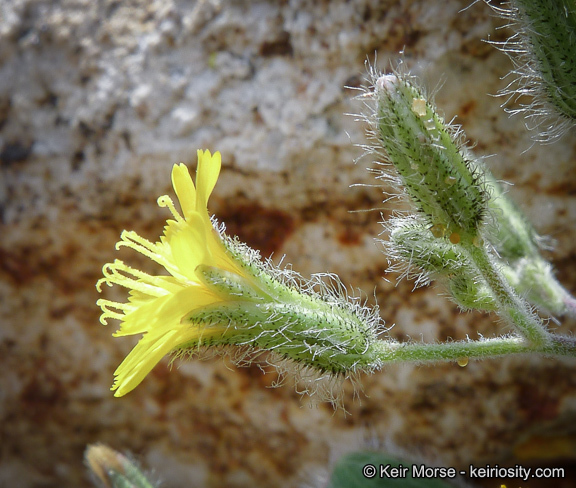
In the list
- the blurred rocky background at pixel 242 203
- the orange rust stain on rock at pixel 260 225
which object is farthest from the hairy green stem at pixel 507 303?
the orange rust stain on rock at pixel 260 225

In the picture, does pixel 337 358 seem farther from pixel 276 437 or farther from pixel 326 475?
pixel 276 437

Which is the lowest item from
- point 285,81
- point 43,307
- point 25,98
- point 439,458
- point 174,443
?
point 439,458

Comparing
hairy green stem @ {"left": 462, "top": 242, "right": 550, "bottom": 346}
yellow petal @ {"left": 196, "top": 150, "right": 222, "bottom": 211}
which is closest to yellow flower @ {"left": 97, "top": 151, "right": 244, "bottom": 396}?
yellow petal @ {"left": 196, "top": 150, "right": 222, "bottom": 211}

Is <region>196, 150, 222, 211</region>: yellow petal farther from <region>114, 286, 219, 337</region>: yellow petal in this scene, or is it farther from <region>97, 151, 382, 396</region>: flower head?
<region>114, 286, 219, 337</region>: yellow petal

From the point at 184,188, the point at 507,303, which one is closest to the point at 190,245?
the point at 184,188

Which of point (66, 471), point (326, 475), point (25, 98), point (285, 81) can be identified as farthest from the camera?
point (66, 471)

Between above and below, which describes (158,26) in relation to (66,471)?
above

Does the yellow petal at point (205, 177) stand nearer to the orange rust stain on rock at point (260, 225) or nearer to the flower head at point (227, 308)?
the flower head at point (227, 308)

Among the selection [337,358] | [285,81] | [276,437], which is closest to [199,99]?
[285,81]

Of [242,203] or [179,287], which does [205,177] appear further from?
[242,203]
